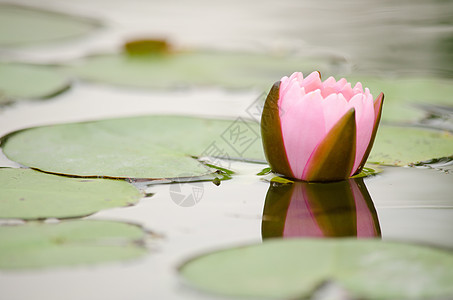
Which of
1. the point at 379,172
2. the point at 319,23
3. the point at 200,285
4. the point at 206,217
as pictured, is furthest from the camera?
the point at 319,23

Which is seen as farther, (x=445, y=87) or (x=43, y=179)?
(x=445, y=87)

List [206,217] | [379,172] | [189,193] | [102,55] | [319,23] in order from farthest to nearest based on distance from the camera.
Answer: [319,23]
[102,55]
[379,172]
[189,193]
[206,217]

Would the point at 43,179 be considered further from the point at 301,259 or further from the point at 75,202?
the point at 301,259

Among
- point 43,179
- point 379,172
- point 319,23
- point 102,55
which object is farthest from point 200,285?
point 319,23

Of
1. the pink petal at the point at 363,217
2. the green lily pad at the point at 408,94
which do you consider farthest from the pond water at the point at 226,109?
the green lily pad at the point at 408,94

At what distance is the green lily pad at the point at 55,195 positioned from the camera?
1057 mm

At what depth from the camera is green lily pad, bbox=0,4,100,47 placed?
2.98 meters

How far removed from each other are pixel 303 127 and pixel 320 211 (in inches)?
7.3

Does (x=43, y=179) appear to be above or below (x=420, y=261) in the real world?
above

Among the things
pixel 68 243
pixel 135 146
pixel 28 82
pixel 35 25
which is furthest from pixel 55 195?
pixel 35 25

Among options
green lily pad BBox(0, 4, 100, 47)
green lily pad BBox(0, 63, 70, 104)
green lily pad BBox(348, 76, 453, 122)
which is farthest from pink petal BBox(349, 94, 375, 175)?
green lily pad BBox(0, 4, 100, 47)

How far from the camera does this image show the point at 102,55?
2.68 metres

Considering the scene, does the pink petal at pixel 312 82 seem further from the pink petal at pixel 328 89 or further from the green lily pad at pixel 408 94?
the green lily pad at pixel 408 94

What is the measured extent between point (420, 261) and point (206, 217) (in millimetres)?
408
